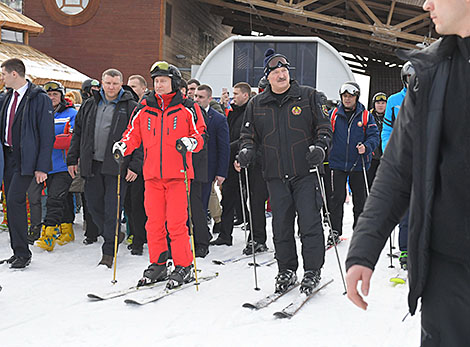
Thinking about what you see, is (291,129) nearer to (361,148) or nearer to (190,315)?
(190,315)

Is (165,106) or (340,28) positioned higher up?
(340,28)

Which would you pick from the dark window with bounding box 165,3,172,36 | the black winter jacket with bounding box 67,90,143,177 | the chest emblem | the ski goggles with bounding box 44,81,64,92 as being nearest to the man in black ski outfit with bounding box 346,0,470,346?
the chest emblem

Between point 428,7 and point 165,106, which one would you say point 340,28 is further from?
point 428,7

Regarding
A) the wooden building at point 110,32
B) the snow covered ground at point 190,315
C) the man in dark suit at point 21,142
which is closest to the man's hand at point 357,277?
the snow covered ground at point 190,315

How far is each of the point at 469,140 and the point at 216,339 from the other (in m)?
2.47

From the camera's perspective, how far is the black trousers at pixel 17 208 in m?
5.65

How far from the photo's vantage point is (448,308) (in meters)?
1.79

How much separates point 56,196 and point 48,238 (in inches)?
20.1

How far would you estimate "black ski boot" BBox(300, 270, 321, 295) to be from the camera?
4.73 m

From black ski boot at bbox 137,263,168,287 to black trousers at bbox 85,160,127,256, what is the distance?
1014 millimetres

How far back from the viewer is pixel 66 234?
23.6 feet

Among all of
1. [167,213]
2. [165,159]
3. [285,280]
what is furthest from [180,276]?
[165,159]

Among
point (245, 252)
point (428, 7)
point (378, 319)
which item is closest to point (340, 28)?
point (245, 252)

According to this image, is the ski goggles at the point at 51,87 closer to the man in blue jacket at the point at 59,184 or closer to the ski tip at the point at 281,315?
the man in blue jacket at the point at 59,184
